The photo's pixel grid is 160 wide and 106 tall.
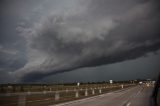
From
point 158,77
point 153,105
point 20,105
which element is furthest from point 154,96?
point 20,105

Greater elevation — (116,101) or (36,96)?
(36,96)

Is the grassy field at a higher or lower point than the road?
higher

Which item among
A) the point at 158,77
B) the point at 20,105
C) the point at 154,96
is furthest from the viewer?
the point at 20,105

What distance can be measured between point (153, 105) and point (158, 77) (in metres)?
1.91

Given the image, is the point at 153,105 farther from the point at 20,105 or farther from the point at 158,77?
the point at 20,105

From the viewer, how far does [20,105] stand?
21531mm

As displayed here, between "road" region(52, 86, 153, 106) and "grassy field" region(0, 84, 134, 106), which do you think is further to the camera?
"grassy field" region(0, 84, 134, 106)

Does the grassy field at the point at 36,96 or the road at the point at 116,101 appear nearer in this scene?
the road at the point at 116,101

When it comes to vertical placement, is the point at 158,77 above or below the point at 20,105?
above

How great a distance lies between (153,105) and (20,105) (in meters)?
16.1

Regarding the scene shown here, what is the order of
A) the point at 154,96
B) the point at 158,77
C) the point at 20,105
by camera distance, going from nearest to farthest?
the point at 158,77 → the point at 154,96 → the point at 20,105

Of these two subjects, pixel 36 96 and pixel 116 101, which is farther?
pixel 36 96

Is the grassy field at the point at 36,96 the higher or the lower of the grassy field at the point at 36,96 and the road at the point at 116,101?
the higher

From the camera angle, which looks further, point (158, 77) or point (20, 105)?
point (20, 105)
